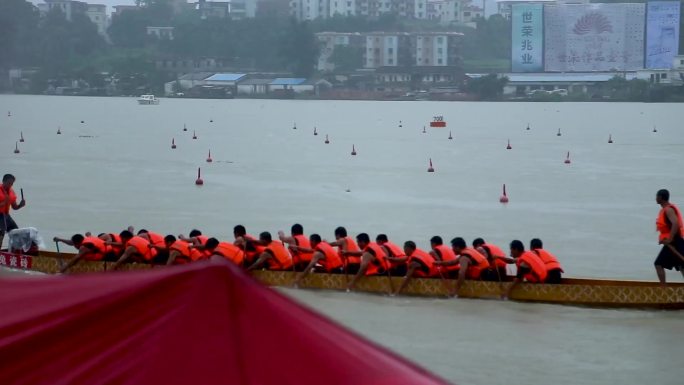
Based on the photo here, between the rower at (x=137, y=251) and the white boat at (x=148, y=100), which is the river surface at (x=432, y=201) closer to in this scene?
the rower at (x=137, y=251)

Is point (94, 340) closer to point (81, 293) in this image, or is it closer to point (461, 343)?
point (81, 293)

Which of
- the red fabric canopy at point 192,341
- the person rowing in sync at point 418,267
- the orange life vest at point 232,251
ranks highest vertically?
the red fabric canopy at point 192,341

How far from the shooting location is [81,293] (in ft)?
9.46

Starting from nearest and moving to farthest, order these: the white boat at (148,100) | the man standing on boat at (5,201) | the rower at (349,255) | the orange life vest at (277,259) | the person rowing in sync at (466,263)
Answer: the person rowing in sync at (466,263)
the rower at (349,255)
the orange life vest at (277,259)
the man standing on boat at (5,201)
the white boat at (148,100)

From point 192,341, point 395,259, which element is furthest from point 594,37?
point 192,341

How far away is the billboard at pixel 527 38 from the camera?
11400 centimetres

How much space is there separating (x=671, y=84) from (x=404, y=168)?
79213mm

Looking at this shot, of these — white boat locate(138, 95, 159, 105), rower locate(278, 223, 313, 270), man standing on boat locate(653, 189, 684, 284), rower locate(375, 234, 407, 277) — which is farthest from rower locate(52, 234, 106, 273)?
white boat locate(138, 95, 159, 105)

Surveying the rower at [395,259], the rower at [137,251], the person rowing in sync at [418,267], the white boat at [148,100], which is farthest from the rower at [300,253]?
the white boat at [148,100]

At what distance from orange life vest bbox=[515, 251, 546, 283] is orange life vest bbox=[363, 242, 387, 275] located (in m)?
1.31

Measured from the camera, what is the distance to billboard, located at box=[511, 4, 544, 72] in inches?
4488

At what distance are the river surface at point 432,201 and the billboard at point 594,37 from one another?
61222 mm

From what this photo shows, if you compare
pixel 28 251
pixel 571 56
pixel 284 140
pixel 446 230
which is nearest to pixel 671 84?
pixel 571 56

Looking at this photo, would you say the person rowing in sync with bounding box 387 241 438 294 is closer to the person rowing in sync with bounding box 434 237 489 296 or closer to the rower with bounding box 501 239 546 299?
the person rowing in sync with bounding box 434 237 489 296
